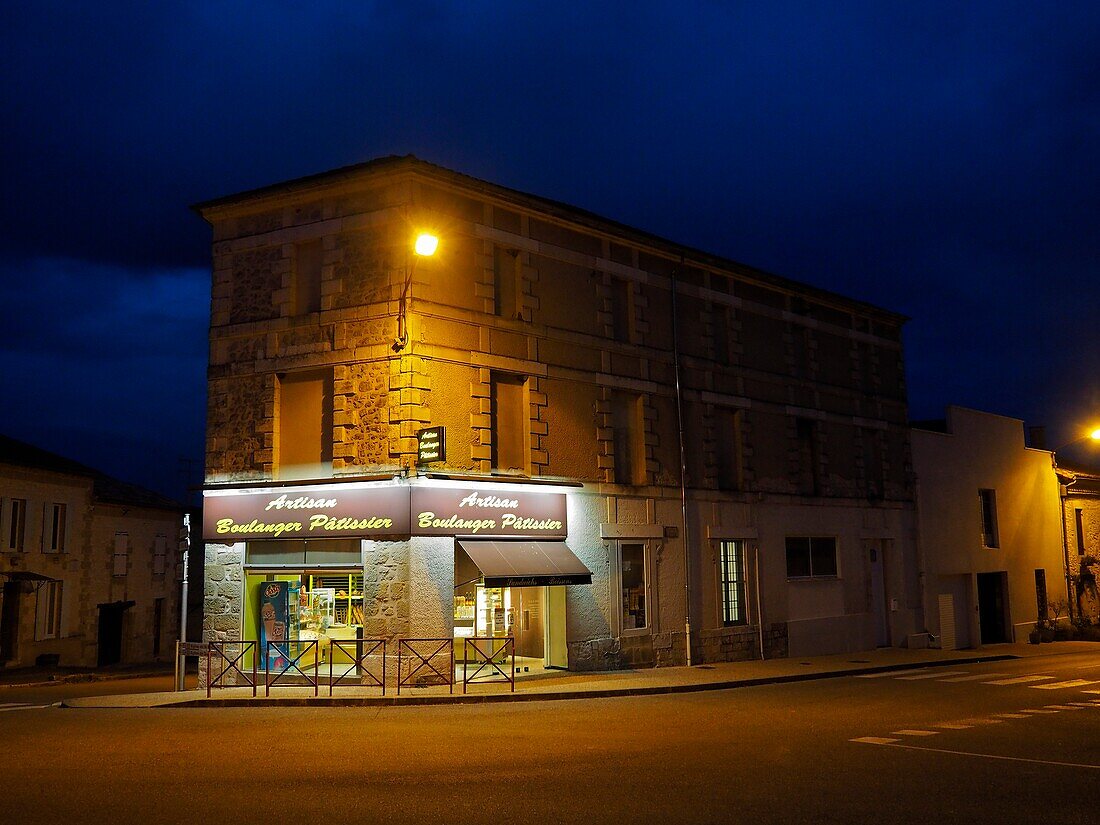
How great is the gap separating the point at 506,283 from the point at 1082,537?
3015 cm

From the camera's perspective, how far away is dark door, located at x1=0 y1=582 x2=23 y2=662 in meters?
32.5

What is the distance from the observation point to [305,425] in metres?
21.1

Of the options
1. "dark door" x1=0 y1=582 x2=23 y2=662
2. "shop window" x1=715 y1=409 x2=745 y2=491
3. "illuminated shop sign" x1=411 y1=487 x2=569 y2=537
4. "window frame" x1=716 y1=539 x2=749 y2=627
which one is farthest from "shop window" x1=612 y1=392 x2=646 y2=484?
"dark door" x1=0 y1=582 x2=23 y2=662

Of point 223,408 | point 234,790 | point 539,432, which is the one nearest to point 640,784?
point 234,790

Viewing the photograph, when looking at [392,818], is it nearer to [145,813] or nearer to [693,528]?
[145,813]

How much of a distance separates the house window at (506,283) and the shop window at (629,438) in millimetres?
3652

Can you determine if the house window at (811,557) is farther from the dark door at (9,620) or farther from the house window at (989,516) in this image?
the dark door at (9,620)

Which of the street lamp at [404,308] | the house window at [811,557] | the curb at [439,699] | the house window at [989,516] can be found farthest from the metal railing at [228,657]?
the house window at [989,516]

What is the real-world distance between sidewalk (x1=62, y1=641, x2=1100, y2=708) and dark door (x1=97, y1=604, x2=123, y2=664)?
21.2 m

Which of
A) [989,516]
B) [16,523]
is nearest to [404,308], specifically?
[16,523]

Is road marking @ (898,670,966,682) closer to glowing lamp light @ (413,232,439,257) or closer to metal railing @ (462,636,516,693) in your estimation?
metal railing @ (462,636,516,693)

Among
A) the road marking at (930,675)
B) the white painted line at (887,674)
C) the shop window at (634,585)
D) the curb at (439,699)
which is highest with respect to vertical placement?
the shop window at (634,585)

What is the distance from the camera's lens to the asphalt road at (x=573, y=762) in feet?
29.0

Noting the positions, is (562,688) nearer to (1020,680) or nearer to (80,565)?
(1020,680)
